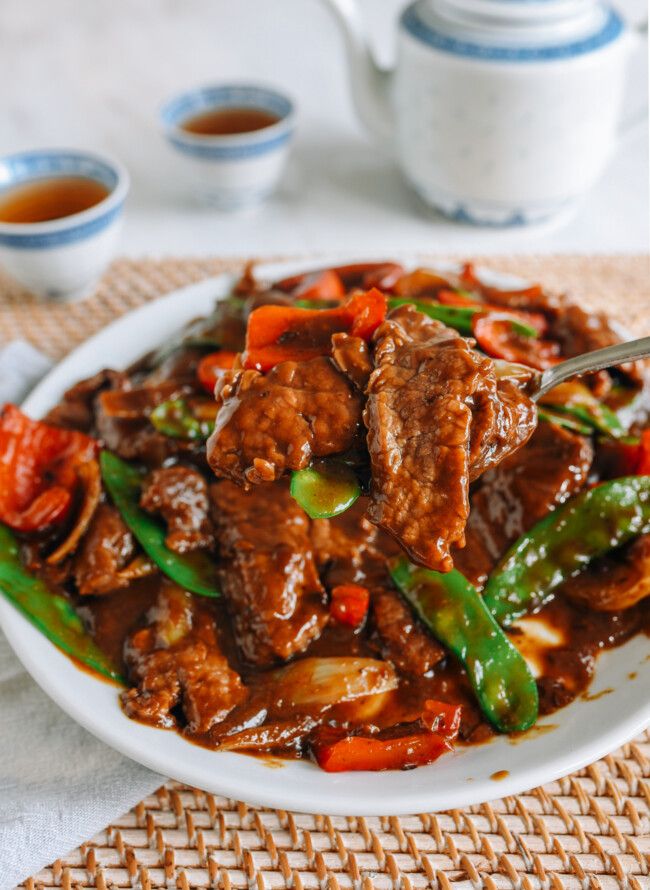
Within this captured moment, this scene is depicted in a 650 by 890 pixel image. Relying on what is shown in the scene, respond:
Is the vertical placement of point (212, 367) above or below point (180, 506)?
above

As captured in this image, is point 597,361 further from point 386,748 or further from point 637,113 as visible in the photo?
point 637,113

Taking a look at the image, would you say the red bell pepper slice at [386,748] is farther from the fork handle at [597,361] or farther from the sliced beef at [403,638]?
the fork handle at [597,361]

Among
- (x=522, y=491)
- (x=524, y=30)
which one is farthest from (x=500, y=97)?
(x=522, y=491)

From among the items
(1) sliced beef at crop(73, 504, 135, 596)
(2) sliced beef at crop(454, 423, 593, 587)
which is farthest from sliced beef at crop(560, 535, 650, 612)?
(1) sliced beef at crop(73, 504, 135, 596)

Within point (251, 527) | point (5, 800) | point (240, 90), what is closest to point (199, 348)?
point (251, 527)

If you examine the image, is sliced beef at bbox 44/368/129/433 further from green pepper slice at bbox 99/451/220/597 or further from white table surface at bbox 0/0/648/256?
white table surface at bbox 0/0/648/256

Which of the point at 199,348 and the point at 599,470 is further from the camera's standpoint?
the point at 199,348

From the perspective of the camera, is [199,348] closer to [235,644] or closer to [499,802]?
[235,644]
